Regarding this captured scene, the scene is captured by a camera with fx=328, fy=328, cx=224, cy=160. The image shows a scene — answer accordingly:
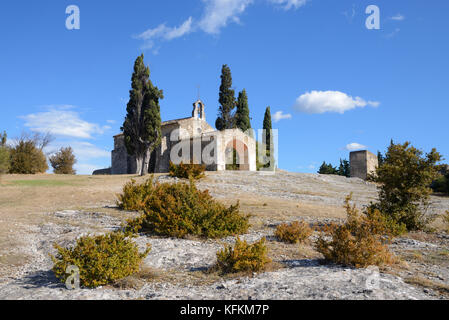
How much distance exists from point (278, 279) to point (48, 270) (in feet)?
14.1

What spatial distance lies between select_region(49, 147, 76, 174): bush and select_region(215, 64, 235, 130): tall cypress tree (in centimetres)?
1983

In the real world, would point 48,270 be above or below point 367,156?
below

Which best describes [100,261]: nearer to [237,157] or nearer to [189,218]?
[189,218]

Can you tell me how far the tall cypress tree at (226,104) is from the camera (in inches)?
1727

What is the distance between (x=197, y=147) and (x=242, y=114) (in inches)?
608

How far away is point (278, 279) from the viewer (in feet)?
16.3

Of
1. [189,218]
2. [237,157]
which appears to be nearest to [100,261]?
[189,218]

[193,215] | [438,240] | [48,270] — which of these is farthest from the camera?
[438,240]

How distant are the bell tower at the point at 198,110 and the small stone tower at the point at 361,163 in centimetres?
1832

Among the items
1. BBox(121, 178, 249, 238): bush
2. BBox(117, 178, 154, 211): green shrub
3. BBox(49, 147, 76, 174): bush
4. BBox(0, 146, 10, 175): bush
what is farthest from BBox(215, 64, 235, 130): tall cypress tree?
BBox(121, 178, 249, 238): bush

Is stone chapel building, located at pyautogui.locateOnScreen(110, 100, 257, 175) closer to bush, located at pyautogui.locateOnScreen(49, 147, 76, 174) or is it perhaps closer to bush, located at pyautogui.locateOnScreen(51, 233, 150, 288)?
bush, located at pyautogui.locateOnScreen(49, 147, 76, 174)

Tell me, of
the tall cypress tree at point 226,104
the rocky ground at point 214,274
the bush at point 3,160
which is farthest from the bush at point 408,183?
the tall cypress tree at point 226,104
